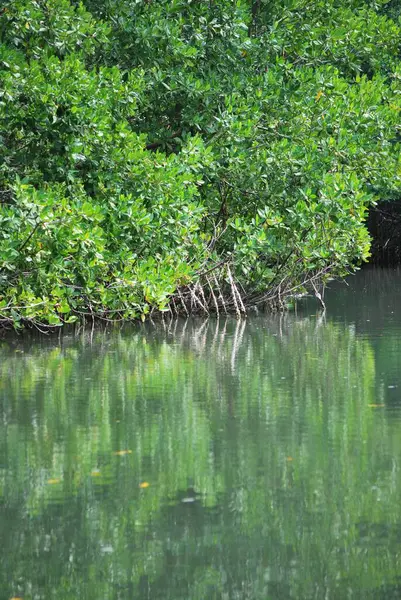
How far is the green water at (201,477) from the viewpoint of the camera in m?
4.04

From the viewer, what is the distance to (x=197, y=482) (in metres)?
5.29

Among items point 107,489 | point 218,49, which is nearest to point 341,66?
point 218,49

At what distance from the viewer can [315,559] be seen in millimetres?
4164

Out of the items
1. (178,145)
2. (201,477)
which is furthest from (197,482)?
(178,145)

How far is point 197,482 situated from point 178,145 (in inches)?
402

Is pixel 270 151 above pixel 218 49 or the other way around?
the other way around

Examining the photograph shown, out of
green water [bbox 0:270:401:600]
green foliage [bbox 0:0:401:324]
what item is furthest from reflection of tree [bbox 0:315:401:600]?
green foliage [bbox 0:0:401:324]

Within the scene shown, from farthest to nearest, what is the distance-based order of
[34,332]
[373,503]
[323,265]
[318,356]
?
[323,265] < [34,332] < [318,356] < [373,503]

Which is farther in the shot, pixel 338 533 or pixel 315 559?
pixel 338 533

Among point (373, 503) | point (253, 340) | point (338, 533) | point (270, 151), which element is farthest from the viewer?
point (270, 151)

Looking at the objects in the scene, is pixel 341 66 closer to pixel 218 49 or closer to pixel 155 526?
pixel 218 49

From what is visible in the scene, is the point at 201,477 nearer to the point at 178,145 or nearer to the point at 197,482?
the point at 197,482

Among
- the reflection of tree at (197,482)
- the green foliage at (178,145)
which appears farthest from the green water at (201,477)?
the green foliage at (178,145)

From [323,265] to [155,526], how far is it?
11435mm
